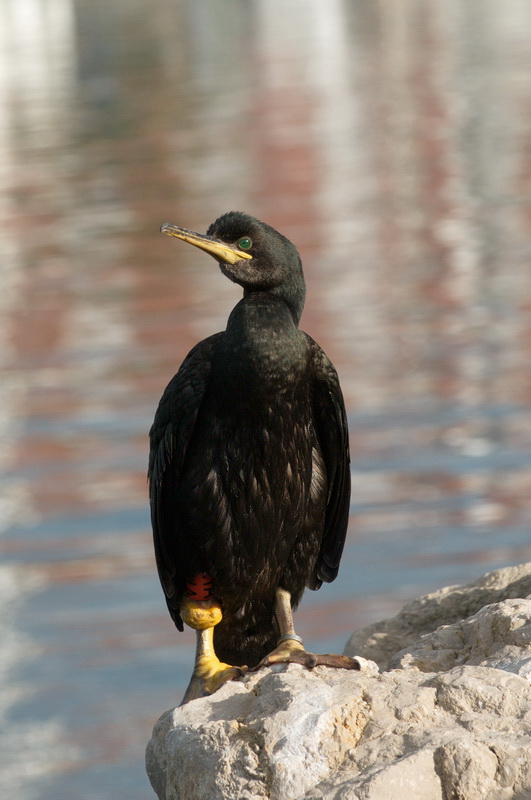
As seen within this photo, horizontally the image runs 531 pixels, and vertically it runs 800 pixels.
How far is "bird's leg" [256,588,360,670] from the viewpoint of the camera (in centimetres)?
396

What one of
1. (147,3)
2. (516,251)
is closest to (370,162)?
(516,251)

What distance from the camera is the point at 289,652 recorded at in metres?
4.21

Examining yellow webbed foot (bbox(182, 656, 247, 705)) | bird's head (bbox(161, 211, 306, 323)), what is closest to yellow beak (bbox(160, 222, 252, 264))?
bird's head (bbox(161, 211, 306, 323))

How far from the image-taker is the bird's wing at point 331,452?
4.58 m

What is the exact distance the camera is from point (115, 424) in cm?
1009

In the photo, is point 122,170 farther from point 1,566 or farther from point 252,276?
point 252,276

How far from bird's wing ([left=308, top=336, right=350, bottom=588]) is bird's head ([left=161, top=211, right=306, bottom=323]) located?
9.4 inches

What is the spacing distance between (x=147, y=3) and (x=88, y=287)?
61203 mm

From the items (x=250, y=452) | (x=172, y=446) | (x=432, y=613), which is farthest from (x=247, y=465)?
(x=432, y=613)

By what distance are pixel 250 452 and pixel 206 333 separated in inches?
296

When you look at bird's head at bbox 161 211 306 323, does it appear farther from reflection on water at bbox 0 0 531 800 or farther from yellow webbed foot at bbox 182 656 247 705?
reflection on water at bbox 0 0 531 800

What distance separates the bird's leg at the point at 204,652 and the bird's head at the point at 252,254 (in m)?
1.01

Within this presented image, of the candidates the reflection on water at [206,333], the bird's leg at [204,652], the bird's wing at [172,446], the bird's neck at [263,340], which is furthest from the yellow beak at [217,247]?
the reflection on water at [206,333]

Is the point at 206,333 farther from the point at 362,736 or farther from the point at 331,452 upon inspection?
the point at 362,736
